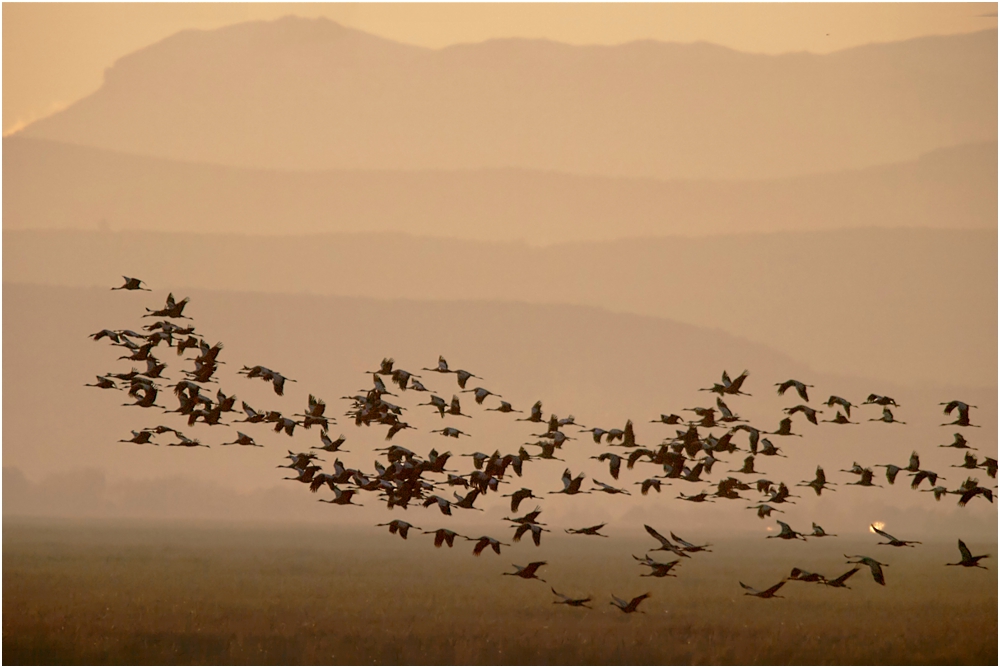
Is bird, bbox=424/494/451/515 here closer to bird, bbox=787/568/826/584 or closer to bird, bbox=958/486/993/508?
bird, bbox=787/568/826/584

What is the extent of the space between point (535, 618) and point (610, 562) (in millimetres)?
31083

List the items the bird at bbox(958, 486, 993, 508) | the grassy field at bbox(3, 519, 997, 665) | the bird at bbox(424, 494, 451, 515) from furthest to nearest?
the grassy field at bbox(3, 519, 997, 665)
the bird at bbox(958, 486, 993, 508)
the bird at bbox(424, 494, 451, 515)

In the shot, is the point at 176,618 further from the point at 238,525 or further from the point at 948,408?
the point at 238,525

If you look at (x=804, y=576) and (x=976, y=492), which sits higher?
(x=976, y=492)

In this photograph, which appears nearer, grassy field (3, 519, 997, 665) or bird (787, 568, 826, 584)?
bird (787, 568, 826, 584)

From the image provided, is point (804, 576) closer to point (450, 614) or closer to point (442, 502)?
point (442, 502)

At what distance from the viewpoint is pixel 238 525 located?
10944cm

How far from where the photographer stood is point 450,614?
147 ft

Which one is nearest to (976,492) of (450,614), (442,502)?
(442,502)

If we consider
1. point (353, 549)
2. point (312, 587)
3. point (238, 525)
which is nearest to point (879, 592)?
point (312, 587)

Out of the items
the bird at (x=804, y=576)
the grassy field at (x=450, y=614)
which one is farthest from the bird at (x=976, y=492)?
the grassy field at (x=450, y=614)

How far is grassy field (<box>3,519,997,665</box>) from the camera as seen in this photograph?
130 feet

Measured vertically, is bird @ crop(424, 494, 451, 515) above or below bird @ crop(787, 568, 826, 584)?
above

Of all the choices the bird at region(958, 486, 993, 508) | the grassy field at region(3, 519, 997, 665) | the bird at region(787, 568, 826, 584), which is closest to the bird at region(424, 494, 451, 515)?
the bird at region(787, 568, 826, 584)
